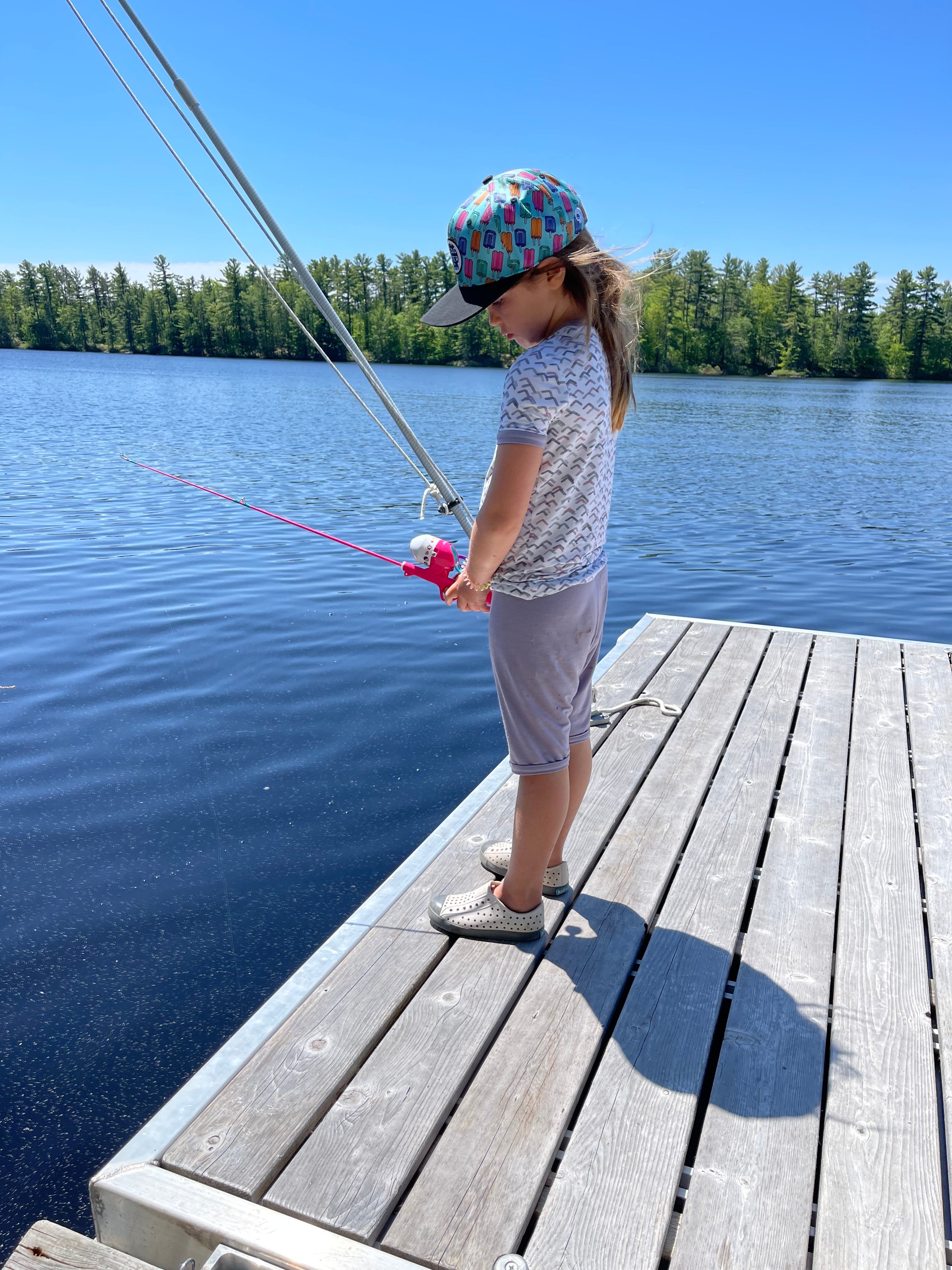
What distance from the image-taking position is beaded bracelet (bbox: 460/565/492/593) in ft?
6.78

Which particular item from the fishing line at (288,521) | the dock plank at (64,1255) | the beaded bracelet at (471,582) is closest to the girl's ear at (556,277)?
the beaded bracelet at (471,582)

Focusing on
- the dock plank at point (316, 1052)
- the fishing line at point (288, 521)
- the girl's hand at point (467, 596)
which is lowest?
the dock plank at point (316, 1052)

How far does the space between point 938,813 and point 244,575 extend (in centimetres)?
659

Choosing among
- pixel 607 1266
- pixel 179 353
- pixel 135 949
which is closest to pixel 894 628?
pixel 135 949

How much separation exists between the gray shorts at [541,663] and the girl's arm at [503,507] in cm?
13

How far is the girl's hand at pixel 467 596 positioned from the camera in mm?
2111

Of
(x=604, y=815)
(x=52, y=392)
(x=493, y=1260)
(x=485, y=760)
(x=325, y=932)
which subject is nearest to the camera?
(x=493, y=1260)

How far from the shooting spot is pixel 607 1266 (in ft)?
4.98

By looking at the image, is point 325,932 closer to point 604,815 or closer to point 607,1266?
point 604,815

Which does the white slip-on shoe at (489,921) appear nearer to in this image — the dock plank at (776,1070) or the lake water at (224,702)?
the dock plank at (776,1070)

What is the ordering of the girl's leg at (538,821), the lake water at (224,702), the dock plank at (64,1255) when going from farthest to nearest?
the lake water at (224,702) → the girl's leg at (538,821) → the dock plank at (64,1255)

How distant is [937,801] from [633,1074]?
185 centimetres

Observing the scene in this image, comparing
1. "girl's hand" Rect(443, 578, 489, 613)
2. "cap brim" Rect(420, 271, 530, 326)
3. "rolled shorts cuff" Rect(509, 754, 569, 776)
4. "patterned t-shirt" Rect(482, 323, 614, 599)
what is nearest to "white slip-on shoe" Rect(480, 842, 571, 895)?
"rolled shorts cuff" Rect(509, 754, 569, 776)

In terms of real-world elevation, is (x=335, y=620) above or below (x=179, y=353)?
below
